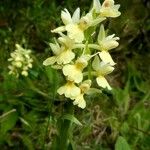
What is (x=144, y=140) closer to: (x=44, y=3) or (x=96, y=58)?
(x=96, y=58)

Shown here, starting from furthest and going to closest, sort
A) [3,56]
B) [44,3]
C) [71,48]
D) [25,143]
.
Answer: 1. [44,3]
2. [3,56]
3. [25,143]
4. [71,48]

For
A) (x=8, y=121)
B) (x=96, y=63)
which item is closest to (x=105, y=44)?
(x=96, y=63)

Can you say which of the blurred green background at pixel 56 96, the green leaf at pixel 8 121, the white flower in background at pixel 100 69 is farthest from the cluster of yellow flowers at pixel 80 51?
the green leaf at pixel 8 121

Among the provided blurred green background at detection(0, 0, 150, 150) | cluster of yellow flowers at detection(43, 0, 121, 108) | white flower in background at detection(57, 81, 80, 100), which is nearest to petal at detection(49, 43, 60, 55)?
cluster of yellow flowers at detection(43, 0, 121, 108)

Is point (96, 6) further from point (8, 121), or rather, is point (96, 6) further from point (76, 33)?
point (8, 121)

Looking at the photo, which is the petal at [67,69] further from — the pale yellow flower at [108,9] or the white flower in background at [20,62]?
the white flower in background at [20,62]

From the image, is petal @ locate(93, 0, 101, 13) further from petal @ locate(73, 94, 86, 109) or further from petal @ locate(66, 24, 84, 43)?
petal @ locate(73, 94, 86, 109)

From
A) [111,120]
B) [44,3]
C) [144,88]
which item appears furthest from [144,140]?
[44,3]
